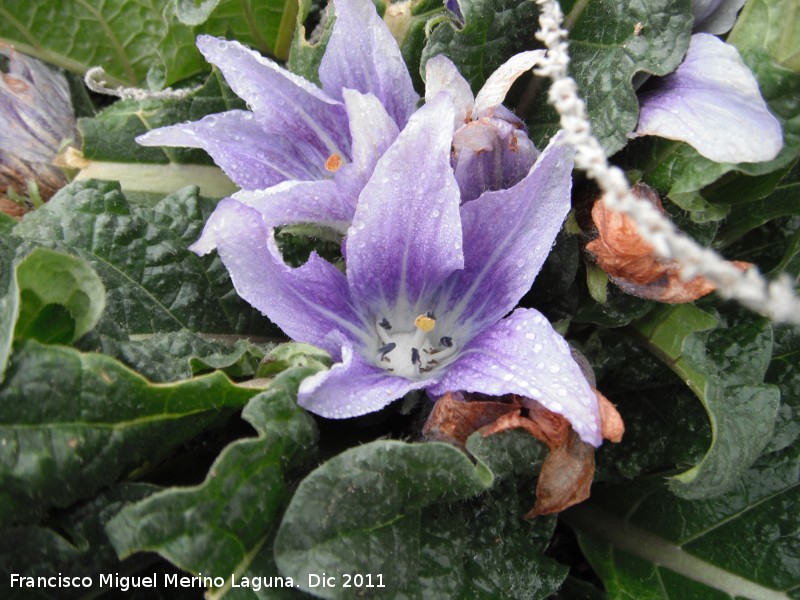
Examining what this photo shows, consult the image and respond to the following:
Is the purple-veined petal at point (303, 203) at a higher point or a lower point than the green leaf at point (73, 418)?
higher

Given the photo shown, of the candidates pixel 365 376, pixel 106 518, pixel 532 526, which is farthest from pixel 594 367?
pixel 106 518

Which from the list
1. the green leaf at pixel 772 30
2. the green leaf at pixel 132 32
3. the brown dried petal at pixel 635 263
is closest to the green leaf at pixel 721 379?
the brown dried petal at pixel 635 263

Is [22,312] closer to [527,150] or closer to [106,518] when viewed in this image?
[106,518]

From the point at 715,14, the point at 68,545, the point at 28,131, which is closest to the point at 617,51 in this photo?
the point at 715,14

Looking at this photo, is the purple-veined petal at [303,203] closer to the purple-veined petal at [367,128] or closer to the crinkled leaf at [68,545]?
the purple-veined petal at [367,128]

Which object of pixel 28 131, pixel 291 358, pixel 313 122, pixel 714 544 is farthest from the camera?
pixel 28 131

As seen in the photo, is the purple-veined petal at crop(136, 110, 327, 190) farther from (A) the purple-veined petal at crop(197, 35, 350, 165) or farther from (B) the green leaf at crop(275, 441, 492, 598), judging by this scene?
(B) the green leaf at crop(275, 441, 492, 598)

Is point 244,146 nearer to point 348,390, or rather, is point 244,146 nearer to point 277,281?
point 277,281
